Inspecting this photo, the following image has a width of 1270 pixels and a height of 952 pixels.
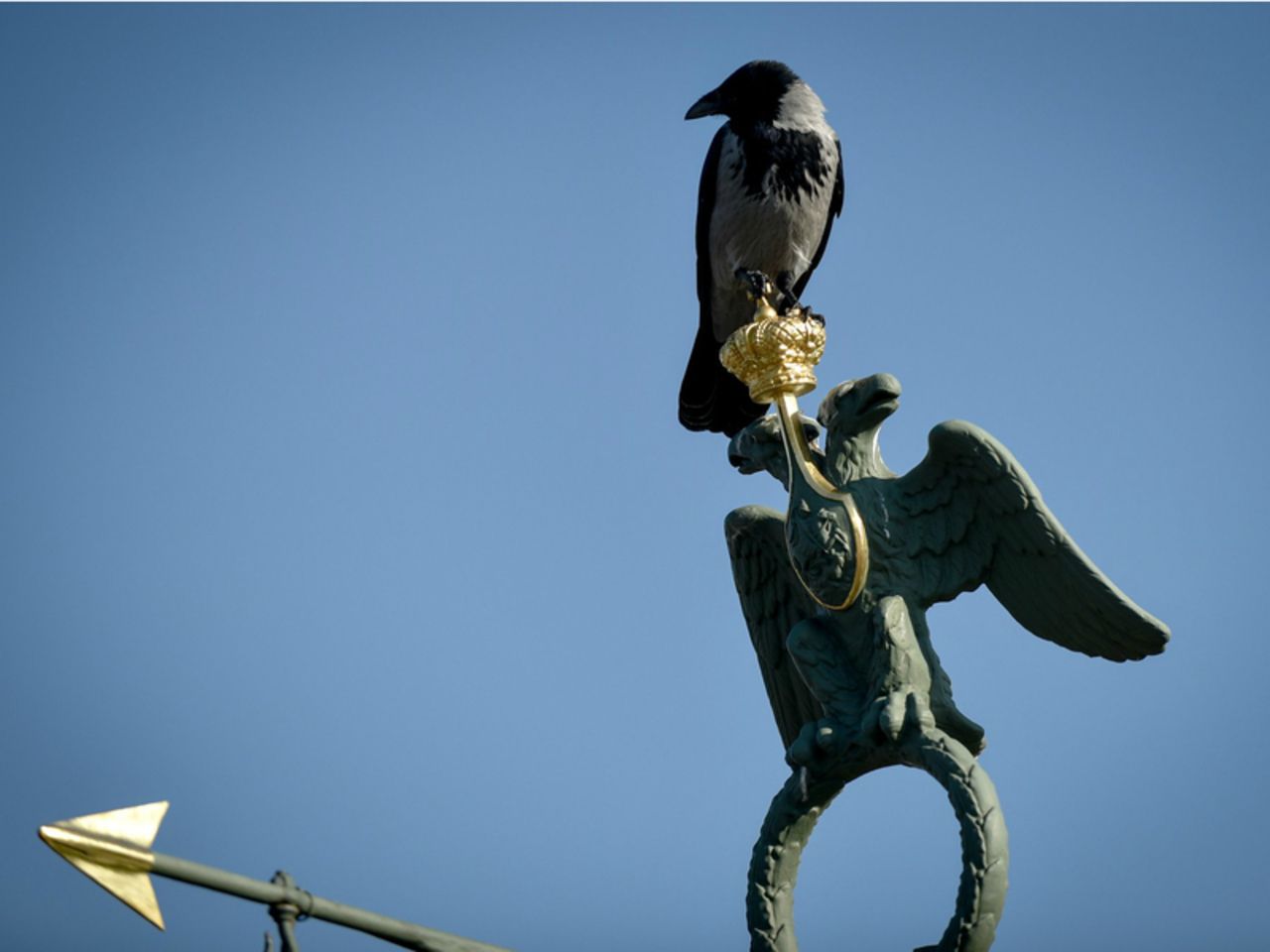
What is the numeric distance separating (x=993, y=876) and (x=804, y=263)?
9.45ft

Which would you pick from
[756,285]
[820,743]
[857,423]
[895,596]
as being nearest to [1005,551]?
[895,596]

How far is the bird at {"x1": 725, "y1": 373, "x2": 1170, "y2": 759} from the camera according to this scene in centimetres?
582

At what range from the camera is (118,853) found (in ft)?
13.5

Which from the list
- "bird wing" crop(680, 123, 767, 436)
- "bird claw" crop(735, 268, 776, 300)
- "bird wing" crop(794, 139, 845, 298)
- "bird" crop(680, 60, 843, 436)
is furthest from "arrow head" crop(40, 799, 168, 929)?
→ "bird wing" crop(794, 139, 845, 298)

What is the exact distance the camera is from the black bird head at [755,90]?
318 inches

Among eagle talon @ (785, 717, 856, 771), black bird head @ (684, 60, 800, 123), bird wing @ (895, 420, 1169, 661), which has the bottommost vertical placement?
eagle talon @ (785, 717, 856, 771)

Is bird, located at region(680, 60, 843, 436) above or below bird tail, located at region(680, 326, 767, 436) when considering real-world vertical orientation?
above

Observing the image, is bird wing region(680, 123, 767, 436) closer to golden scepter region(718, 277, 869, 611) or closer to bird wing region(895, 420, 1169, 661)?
golden scepter region(718, 277, 869, 611)

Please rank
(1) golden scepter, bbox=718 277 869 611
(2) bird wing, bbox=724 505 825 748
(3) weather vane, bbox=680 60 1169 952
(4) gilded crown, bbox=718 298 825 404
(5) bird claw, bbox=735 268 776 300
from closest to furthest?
(3) weather vane, bbox=680 60 1169 952 → (1) golden scepter, bbox=718 277 869 611 → (4) gilded crown, bbox=718 298 825 404 → (2) bird wing, bbox=724 505 825 748 → (5) bird claw, bbox=735 268 776 300

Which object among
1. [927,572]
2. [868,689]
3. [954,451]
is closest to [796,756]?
[868,689]

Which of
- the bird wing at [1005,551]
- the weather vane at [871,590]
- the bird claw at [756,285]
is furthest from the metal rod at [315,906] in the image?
the bird claw at [756,285]

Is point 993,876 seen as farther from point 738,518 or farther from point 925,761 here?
point 738,518

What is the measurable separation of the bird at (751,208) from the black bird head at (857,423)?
988 millimetres

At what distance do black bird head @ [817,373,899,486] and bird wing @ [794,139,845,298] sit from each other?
4.53 feet
